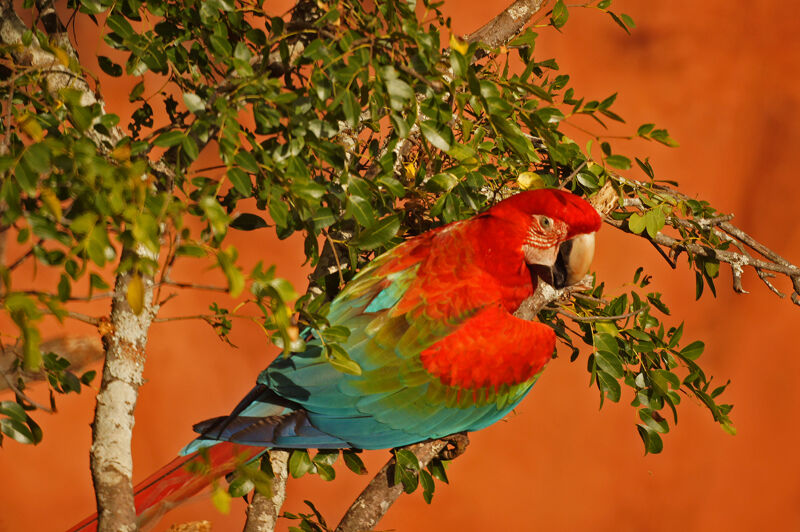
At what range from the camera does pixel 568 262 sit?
2.32 ft

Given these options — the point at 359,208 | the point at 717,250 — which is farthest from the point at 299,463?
the point at 717,250

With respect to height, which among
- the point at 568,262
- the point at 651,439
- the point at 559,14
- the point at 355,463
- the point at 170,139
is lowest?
the point at 651,439

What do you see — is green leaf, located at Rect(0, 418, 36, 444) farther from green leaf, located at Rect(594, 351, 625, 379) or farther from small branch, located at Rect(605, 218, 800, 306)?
small branch, located at Rect(605, 218, 800, 306)

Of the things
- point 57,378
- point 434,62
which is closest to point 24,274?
point 57,378

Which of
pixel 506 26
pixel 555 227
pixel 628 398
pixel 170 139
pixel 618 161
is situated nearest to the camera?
pixel 170 139

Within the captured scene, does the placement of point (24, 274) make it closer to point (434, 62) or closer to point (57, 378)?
point (57, 378)

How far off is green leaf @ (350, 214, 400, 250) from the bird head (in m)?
0.16

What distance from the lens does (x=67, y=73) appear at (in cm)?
54

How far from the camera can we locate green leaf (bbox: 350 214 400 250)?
1.96 ft

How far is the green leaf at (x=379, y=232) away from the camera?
598 mm

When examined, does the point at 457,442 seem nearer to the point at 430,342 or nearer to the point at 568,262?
the point at 430,342

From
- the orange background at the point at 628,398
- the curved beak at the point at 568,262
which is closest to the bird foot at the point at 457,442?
the curved beak at the point at 568,262

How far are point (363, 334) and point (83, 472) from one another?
3.58ft

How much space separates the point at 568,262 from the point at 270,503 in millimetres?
454
